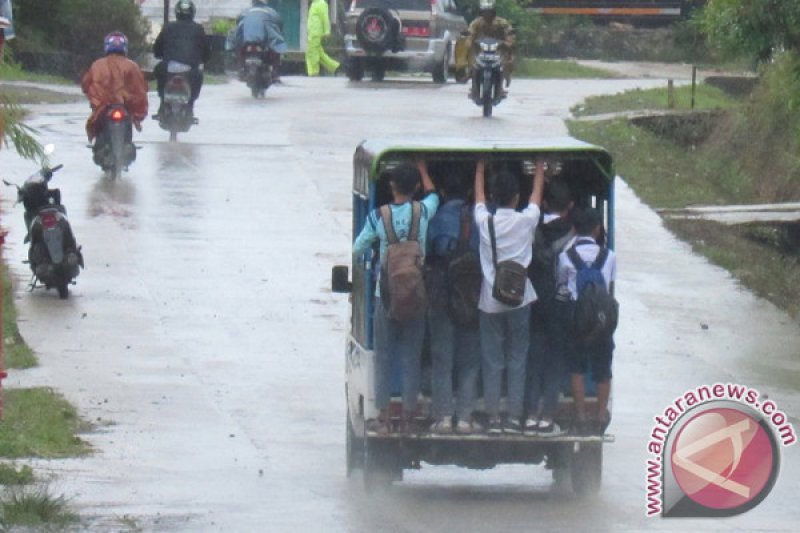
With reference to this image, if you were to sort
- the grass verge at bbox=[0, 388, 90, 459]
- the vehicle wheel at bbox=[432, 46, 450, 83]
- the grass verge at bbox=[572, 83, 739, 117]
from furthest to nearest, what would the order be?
the vehicle wheel at bbox=[432, 46, 450, 83]
the grass verge at bbox=[572, 83, 739, 117]
the grass verge at bbox=[0, 388, 90, 459]

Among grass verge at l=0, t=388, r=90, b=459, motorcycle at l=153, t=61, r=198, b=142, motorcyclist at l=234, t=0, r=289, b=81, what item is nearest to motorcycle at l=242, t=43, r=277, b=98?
motorcyclist at l=234, t=0, r=289, b=81

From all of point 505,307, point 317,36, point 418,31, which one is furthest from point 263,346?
point 317,36

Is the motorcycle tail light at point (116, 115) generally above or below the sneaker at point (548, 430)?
above

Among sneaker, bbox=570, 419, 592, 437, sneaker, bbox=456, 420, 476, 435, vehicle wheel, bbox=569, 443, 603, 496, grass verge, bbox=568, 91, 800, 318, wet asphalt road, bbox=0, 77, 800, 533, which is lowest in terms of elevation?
grass verge, bbox=568, 91, 800, 318

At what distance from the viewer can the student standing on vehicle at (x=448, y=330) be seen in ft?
30.8

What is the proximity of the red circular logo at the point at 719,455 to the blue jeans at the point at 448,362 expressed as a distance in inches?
79.8

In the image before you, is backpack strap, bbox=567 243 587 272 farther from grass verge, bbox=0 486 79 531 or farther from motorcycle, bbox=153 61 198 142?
motorcycle, bbox=153 61 198 142

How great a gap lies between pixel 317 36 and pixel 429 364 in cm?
2769

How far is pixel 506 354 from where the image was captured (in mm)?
9391

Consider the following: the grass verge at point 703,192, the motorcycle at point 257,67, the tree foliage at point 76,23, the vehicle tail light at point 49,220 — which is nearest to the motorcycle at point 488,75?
the grass verge at point 703,192

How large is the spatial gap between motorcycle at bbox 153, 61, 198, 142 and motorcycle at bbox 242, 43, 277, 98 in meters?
5.31

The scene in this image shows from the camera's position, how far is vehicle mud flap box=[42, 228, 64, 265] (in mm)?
14906

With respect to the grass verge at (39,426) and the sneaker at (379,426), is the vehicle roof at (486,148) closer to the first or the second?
the sneaker at (379,426)

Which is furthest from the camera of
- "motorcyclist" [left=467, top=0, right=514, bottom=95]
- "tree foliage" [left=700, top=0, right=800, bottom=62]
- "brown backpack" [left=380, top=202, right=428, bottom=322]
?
"motorcyclist" [left=467, top=0, right=514, bottom=95]
